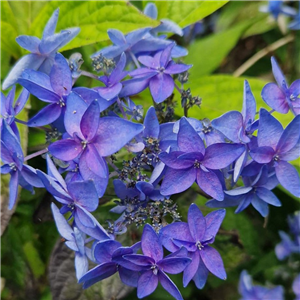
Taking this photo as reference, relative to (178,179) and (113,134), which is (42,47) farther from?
(178,179)

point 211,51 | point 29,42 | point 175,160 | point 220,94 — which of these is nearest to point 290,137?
point 175,160

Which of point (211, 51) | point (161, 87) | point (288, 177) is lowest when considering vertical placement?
point (211, 51)

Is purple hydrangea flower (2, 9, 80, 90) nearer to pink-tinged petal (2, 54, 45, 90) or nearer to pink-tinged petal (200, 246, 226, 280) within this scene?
pink-tinged petal (2, 54, 45, 90)

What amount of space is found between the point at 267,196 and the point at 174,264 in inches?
11.7

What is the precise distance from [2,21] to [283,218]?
1.32 metres

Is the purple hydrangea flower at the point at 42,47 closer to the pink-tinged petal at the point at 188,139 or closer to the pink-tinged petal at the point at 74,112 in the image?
the pink-tinged petal at the point at 74,112

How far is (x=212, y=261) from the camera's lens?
101 centimetres

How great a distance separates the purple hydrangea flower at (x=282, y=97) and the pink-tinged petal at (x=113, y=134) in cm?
34

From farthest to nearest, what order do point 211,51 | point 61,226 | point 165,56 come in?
point 211,51, point 165,56, point 61,226

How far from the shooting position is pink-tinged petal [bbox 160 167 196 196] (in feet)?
3.22

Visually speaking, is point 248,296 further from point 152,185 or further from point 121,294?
point 152,185

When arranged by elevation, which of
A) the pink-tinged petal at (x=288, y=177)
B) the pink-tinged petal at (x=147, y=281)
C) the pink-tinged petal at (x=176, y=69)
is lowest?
the pink-tinged petal at (x=147, y=281)

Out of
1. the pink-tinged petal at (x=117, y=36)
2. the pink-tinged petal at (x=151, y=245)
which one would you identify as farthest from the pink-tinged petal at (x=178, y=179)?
the pink-tinged petal at (x=117, y=36)

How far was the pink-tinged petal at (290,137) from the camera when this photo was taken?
954mm
